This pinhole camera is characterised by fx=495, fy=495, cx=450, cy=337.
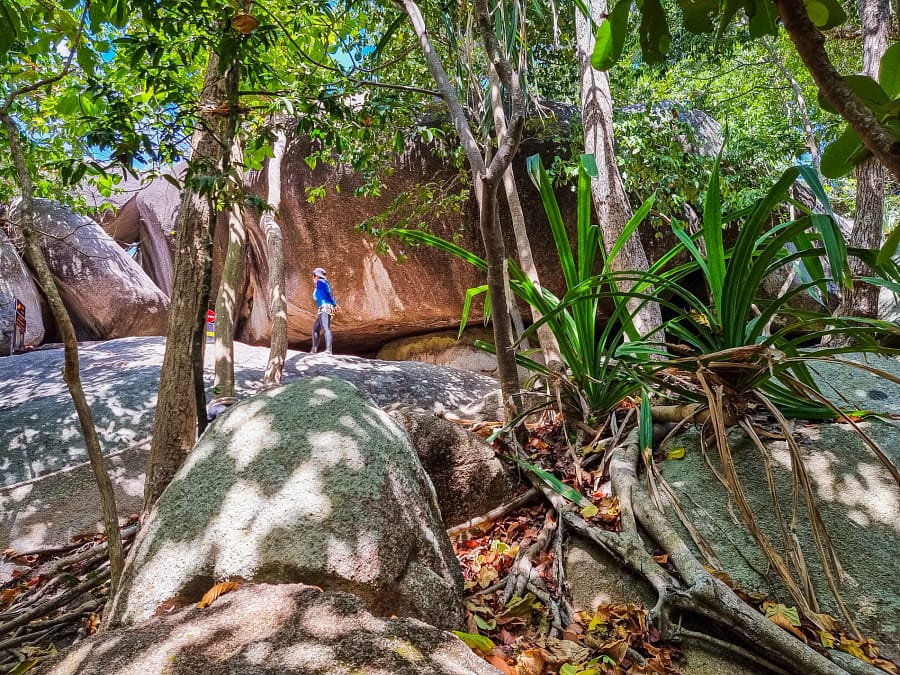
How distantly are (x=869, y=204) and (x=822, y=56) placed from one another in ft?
15.3

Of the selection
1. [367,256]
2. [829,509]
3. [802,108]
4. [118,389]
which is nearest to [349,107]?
[829,509]

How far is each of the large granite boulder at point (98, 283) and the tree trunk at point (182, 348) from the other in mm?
7496

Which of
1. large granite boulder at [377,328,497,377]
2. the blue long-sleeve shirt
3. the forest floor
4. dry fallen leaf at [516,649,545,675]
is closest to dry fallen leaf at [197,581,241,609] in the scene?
the forest floor

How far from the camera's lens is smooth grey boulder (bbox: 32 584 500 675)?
0.89 metres

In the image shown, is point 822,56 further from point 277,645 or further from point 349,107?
point 349,107

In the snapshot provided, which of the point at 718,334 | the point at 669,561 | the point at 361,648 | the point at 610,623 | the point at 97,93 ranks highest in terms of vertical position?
the point at 97,93

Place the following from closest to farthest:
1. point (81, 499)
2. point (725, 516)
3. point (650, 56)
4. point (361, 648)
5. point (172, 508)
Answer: point (650, 56), point (361, 648), point (172, 508), point (725, 516), point (81, 499)

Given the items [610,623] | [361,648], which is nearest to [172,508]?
[361,648]

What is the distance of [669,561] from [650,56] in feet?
4.82

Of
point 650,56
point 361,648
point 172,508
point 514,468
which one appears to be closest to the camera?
point 650,56

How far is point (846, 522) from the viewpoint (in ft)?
5.11

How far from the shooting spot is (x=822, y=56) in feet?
1.20

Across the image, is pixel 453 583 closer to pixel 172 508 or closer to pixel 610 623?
pixel 610 623

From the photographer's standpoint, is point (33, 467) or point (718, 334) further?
point (33, 467)
